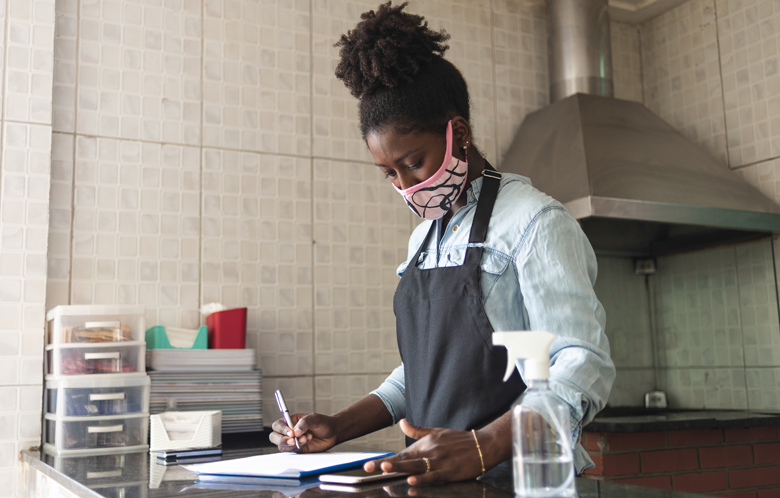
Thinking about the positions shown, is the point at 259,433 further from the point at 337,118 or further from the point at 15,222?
the point at 337,118

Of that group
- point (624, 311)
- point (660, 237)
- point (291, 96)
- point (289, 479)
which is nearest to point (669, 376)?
point (624, 311)

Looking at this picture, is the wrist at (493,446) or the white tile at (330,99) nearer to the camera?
the wrist at (493,446)

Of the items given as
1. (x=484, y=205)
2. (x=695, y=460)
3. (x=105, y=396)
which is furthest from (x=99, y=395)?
(x=695, y=460)

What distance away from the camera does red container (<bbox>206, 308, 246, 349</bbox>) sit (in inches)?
84.3

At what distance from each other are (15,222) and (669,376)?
259cm

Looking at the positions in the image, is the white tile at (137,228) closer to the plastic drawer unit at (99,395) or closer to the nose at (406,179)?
the plastic drawer unit at (99,395)

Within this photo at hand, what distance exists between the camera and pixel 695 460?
93.2 inches

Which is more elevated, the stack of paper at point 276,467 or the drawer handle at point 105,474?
the stack of paper at point 276,467

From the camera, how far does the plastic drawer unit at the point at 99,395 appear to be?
1.81 metres

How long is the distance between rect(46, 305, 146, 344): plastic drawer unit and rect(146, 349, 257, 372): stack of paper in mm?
111

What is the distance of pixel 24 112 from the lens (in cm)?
205

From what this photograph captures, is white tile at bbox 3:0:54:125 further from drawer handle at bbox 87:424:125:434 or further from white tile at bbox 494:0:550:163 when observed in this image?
white tile at bbox 494:0:550:163

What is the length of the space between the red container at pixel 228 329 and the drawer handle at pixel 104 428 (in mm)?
390

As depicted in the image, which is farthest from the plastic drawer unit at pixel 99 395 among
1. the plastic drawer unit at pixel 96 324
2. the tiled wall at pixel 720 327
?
the tiled wall at pixel 720 327
